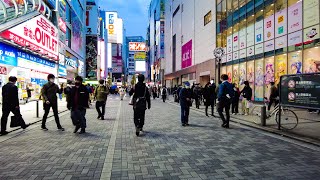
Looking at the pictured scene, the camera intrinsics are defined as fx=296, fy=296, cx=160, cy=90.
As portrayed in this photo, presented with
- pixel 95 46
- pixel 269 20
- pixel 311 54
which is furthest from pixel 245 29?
pixel 95 46

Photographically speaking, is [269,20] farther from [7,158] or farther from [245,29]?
[7,158]

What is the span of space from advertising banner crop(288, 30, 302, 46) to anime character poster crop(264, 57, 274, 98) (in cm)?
241

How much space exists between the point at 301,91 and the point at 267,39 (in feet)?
45.1

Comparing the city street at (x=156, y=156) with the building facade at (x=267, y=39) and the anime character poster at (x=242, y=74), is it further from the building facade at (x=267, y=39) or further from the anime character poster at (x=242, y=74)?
the anime character poster at (x=242, y=74)

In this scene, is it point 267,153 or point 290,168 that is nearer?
point 290,168

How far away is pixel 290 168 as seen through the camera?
491cm

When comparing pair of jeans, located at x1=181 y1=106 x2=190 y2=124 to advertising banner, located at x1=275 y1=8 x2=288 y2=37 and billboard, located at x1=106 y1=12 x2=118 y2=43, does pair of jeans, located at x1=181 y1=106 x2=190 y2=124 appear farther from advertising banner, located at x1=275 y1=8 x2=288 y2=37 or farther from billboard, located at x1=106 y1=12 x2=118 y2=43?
billboard, located at x1=106 y1=12 x2=118 y2=43

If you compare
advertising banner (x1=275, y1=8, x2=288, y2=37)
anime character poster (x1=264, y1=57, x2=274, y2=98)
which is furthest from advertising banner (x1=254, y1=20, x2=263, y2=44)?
advertising banner (x1=275, y1=8, x2=288, y2=37)

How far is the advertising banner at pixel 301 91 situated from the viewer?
25.5ft

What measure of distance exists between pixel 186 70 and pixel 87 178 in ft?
145

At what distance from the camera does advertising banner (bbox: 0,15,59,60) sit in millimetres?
21328

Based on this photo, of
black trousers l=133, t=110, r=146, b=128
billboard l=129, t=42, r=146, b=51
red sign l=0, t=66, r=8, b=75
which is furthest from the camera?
billboard l=129, t=42, r=146, b=51

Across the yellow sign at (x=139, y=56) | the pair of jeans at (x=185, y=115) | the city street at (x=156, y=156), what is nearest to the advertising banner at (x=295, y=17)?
the pair of jeans at (x=185, y=115)

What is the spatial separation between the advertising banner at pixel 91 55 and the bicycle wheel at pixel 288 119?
68.7 m
